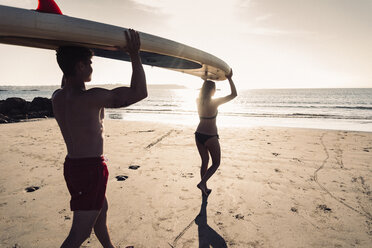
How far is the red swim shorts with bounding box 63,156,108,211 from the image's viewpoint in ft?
5.27

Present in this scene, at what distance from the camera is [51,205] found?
3.51 m

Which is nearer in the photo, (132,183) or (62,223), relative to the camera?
(62,223)

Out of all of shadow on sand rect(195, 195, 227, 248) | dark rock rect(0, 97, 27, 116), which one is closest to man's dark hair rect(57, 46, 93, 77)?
shadow on sand rect(195, 195, 227, 248)

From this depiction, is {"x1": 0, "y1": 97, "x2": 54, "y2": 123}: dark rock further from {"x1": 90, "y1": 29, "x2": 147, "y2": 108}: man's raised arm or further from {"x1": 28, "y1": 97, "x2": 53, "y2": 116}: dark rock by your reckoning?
{"x1": 90, "y1": 29, "x2": 147, "y2": 108}: man's raised arm

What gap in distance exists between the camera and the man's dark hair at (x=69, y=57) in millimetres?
1535

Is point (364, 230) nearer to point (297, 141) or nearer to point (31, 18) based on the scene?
point (31, 18)

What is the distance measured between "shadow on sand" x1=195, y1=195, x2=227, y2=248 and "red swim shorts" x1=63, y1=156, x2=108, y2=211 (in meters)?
1.65

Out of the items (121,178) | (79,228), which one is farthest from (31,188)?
(79,228)

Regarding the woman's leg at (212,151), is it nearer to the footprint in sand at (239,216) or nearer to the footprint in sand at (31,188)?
the footprint in sand at (239,216)

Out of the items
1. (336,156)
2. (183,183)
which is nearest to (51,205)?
(183,183)

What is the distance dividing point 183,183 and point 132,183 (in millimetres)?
1067

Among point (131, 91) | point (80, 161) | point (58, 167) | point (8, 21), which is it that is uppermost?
point (8, 21)

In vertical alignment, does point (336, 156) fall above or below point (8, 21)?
below

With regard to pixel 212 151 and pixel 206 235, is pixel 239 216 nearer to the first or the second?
pixel 206 235
